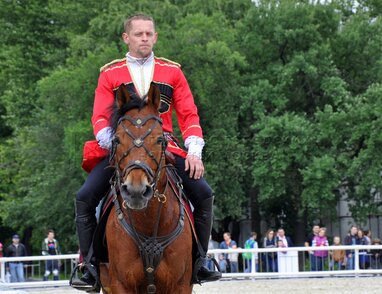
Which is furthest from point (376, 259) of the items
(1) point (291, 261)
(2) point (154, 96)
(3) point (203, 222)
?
(2) point (154, 96)

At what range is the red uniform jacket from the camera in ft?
31.2

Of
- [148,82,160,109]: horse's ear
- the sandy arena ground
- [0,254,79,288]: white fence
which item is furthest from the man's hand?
[0,254,79,288]: white fence

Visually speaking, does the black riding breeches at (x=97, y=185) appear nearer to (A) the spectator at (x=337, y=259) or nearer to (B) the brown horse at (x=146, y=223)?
(B) the brown horse at (x=146, y=223)

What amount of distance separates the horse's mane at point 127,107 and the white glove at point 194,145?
0.89 metres

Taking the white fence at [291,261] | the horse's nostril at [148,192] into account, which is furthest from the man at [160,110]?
the white fence at [291,261]

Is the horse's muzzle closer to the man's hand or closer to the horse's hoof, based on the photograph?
the man's hand

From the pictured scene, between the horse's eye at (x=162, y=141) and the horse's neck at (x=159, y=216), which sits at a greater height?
the horse's eye at (x=162, y=141)

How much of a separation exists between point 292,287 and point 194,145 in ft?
53.9

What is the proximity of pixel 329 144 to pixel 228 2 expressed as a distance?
31.4ft

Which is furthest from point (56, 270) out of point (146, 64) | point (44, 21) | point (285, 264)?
point (44, 21)

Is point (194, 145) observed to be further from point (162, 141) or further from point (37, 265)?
point (37, 265)

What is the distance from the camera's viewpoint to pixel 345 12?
4806cm

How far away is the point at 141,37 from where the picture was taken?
941cm

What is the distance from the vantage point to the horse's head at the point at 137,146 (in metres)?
7.95
